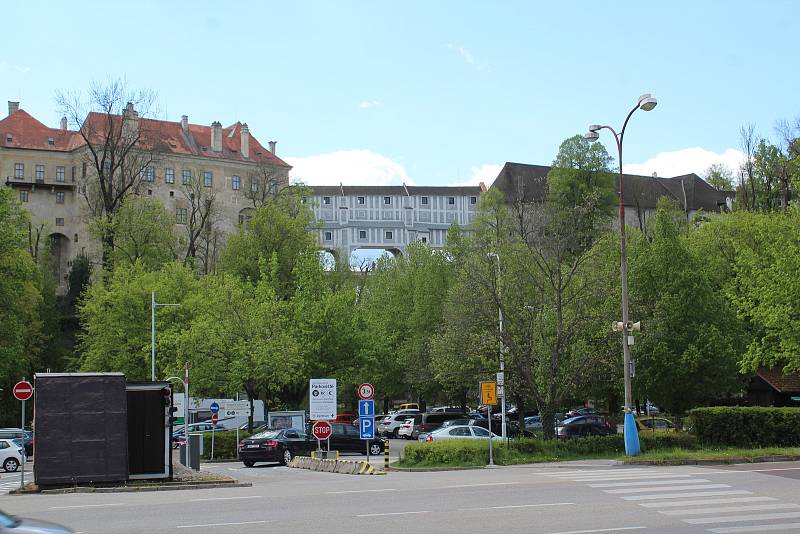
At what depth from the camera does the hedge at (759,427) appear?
32.5 meters

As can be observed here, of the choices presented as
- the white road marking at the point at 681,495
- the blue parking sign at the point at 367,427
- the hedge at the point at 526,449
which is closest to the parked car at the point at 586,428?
the hedge at the point at 526,449

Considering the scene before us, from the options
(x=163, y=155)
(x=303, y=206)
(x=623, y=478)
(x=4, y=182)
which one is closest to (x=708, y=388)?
(x=623, y=478)

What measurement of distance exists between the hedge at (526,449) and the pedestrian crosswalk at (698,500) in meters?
5.96

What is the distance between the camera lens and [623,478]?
78.7 feet

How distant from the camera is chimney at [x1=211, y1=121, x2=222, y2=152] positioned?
118 meters

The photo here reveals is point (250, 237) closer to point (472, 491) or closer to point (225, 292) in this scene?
point (225, 292)

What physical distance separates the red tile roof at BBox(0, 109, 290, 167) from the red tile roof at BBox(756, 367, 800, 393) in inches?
2742

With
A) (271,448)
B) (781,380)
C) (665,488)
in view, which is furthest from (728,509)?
(781,380)

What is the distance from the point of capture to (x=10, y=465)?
40.9 meters

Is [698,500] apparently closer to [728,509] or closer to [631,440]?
[728,509]

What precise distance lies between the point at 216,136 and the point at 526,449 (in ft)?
302

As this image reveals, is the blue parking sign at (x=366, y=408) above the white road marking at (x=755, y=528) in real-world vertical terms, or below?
above

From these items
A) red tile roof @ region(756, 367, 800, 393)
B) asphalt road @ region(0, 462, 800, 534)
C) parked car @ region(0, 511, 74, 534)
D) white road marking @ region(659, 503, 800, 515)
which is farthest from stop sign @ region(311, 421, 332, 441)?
red tile roof @ region(756, 367, 800, 393)

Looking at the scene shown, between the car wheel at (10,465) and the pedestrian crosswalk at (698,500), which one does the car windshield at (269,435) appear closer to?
the car wheel at (10,465)
